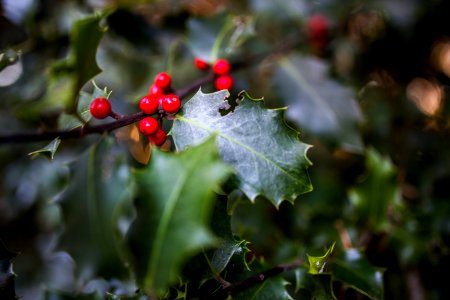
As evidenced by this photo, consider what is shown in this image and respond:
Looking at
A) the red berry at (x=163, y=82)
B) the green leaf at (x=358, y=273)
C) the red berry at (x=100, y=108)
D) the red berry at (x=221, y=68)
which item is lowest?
the green leaf at (x=358, y=273)

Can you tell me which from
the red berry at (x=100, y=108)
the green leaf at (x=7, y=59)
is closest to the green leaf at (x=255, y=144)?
the red berry at (x=100, y=108)

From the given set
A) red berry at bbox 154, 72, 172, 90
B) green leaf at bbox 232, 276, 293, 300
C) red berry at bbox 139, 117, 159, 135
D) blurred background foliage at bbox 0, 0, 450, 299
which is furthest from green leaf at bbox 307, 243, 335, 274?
red berry at bbox 154, 72, 172, 90

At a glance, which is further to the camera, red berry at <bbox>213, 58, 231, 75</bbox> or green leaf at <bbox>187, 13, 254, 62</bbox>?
green leaf at <bbox>187, 13, 254, 62</bbox>

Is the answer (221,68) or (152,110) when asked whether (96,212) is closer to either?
(152,110)

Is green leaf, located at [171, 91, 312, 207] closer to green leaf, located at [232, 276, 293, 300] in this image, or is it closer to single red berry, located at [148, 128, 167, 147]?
single red berry, located at [148, 128, 167, 147]

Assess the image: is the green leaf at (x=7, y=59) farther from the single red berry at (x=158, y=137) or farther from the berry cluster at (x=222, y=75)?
the berry cluster at (x=222, y=75)

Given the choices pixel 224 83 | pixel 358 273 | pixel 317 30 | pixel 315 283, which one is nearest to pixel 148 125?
pixel 224 83

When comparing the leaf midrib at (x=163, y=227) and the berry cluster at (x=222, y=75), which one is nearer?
the leaf midrib at (x=163, y=227)

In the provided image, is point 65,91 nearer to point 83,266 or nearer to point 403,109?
point 83,266
